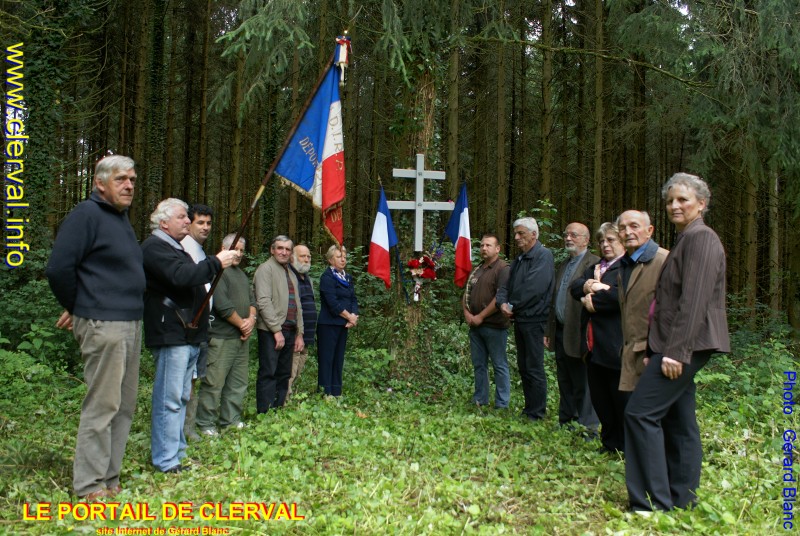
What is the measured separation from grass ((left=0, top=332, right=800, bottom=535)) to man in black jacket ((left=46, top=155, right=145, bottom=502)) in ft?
0.88

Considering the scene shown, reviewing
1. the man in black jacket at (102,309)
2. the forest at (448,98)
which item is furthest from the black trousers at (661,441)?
the forest at (448,98)

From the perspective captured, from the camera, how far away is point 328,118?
5602mm

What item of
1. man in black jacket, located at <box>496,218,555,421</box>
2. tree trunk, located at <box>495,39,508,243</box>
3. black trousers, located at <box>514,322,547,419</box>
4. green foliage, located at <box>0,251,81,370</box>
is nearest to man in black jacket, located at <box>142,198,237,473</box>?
man in black jacket, located at <box>496,218,555,421</box>

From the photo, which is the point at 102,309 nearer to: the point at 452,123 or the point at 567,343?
the point at 567,343

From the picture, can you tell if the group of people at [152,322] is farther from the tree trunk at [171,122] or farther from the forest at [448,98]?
the tree trunk at [171,122]

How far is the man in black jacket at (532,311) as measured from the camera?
6145mm

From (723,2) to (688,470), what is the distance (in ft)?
23.0

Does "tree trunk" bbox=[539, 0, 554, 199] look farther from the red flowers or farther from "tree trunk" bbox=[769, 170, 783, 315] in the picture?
the red flowers

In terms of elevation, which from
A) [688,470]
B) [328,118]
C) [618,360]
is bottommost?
[688,470]

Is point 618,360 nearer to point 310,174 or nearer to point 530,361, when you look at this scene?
point 530,361

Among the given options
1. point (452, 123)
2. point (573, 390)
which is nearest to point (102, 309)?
point (573, 390)

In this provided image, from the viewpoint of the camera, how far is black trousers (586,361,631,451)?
4800mm

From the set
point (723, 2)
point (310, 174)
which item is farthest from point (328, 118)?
point (723, 2)

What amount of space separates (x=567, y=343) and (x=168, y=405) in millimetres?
3550
